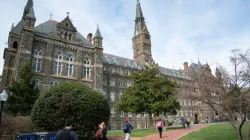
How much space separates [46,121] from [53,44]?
2163 cm

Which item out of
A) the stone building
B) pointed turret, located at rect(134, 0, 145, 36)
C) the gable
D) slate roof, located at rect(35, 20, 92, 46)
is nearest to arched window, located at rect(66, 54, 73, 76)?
the stone building

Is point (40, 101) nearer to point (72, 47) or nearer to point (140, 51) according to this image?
point (72, 47)

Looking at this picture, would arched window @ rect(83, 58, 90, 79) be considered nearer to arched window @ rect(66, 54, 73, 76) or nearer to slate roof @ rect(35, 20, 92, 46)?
arched window @ rect(66, 54, 73, 76)

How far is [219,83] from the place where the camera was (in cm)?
1476

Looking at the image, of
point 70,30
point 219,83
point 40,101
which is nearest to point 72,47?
point 70,30

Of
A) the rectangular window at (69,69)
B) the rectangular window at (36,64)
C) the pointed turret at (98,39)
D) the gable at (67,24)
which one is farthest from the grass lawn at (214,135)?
the gable at (67,24)

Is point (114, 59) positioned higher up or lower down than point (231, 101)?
higher up

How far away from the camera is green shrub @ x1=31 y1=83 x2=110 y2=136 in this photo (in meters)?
17.3

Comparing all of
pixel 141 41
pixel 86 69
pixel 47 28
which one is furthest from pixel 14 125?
pixel 141 41

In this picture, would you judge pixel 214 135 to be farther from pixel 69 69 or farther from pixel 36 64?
pixel 36 64

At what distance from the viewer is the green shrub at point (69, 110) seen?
17281 mm

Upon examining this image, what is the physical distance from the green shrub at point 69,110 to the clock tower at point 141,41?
5986cm

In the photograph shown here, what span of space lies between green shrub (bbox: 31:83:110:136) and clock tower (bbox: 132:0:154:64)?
5986 cm

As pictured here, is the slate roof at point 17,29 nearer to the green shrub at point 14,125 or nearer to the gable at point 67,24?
the gable at point 67,24
